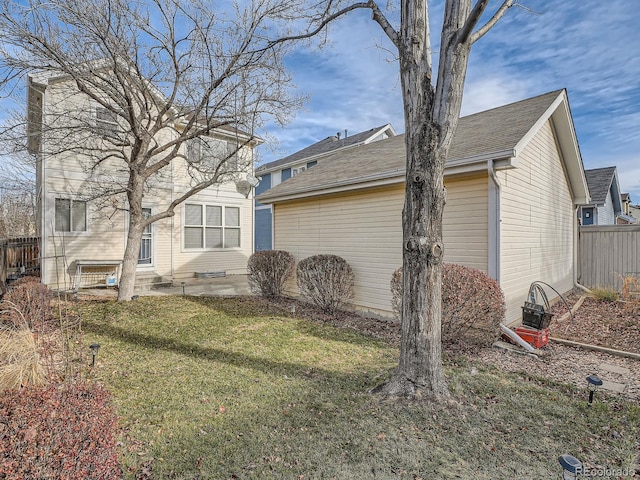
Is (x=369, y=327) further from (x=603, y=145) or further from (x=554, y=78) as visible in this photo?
(x=603, y=145)

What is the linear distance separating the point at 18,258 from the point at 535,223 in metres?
13.8

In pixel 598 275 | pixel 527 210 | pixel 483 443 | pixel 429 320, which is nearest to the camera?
pixel 483 443

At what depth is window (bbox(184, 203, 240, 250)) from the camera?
13008 mm

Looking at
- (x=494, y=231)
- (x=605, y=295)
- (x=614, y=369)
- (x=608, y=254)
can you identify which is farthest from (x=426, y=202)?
(x=608, y=254)

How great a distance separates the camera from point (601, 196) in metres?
16.8

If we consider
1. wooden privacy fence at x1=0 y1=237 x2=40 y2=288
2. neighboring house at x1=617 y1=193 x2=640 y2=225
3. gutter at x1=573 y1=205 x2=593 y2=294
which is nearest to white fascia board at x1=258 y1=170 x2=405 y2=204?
wooden privacy fence at x1=0 y1=237 x2=40 y2=288

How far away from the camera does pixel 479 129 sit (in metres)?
7.59

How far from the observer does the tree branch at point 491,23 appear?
346 centimetres

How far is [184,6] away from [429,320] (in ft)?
25.4

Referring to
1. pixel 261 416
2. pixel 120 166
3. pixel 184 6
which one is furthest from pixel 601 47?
pixel 120 166

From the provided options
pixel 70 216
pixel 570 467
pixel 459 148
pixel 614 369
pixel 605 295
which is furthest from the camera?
pixel 70 216

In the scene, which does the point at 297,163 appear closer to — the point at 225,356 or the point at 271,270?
the point at 271,270

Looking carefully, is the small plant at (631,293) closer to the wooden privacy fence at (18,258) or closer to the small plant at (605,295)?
the small plant at (605,295)

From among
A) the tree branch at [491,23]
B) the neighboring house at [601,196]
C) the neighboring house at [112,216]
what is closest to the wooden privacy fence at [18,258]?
the neighboring house at [112,216]
